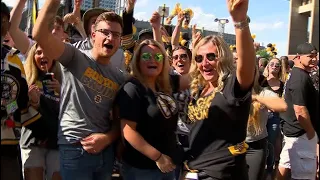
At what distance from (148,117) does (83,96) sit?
1.64 ft

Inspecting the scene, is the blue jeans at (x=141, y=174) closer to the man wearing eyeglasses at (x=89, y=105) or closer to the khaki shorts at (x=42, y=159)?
the man wearing eyeglasses at (x=89, y=105)

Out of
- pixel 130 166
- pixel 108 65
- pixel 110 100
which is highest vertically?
pixel 108 65

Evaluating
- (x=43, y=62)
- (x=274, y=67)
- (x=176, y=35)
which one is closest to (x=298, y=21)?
(x=274, y=67)

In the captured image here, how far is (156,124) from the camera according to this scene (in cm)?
297

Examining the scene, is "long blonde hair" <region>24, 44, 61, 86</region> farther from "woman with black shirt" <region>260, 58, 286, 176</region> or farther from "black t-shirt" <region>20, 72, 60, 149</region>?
"woman with black shirt" <region>260, 58, 286, 176</region>

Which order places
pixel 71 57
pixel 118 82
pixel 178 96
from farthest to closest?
pixel 178 96 < pixel 118 82 < pixel 71 57

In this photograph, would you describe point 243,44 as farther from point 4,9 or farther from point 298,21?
point 298,21

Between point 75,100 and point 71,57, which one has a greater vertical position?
point 71,57

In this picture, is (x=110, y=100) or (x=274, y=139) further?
(x=274, y=139)

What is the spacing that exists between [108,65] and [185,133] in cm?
117

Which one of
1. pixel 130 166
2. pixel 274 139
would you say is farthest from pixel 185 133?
pixel 274 139

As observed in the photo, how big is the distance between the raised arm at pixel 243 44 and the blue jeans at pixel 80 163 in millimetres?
1220

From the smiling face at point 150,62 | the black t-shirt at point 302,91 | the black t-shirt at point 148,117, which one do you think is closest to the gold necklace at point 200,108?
the black t-shirt at point 148,117

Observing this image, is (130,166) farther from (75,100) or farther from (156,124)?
(75,100)
